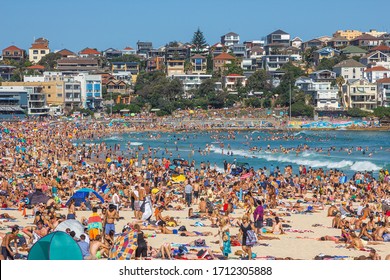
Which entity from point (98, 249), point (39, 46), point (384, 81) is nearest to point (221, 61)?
point (384, 81)

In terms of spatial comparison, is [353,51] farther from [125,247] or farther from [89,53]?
[125,247]

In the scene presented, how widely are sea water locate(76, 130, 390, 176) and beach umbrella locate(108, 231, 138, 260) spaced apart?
73.8 feet

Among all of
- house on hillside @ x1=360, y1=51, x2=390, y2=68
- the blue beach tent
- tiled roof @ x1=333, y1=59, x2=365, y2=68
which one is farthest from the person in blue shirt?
house on hillside @ x1=360, y1=51, x2=390, y2=68

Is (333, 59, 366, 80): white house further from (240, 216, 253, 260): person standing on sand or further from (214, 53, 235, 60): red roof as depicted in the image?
(240, 216, 253, 260): person standing on sand

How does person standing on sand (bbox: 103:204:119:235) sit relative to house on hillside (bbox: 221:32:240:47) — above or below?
below

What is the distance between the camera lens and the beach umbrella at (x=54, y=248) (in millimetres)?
10320

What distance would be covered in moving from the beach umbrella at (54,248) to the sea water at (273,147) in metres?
23.9

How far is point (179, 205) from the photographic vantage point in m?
20.2

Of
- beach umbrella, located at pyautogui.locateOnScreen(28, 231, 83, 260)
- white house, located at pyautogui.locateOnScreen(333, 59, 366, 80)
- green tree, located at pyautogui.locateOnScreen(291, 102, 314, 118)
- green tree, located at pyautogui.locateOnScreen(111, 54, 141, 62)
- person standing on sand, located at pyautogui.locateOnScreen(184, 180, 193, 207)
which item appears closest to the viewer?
beach umbrella, located at pyautogui.locateOnScreen(28, 231, 83, 260)

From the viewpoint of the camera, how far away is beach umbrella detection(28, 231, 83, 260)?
Answer: 10.3m

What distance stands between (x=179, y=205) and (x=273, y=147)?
31954 mm
